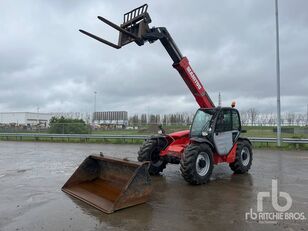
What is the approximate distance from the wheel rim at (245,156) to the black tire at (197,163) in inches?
85.7

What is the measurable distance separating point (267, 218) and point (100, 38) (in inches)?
220

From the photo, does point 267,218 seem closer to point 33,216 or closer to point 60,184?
point 33,216

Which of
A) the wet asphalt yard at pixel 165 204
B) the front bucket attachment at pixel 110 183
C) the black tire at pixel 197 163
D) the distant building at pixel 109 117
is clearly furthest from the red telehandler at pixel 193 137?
the distant building at pixel 109 117

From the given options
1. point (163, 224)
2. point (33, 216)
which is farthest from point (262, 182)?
point (33, 216)

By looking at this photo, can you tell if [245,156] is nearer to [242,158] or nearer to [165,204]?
[242,158]

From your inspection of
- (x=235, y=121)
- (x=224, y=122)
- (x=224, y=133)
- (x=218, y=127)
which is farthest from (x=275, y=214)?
(x=235, y=121)

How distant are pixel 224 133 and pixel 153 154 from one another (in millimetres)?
2218

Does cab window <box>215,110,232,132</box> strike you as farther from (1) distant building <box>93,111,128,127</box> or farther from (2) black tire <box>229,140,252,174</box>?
(1) distant building <box>93,111,128,127</box>

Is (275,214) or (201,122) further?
(201,122)

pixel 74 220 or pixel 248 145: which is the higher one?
pixel 248 145

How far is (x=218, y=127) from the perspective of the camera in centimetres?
988

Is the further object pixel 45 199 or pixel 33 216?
pixel 45 199

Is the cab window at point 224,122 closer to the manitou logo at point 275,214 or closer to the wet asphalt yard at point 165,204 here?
the wet asphalt yard at point 165,204

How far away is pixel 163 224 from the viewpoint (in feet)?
18.8
